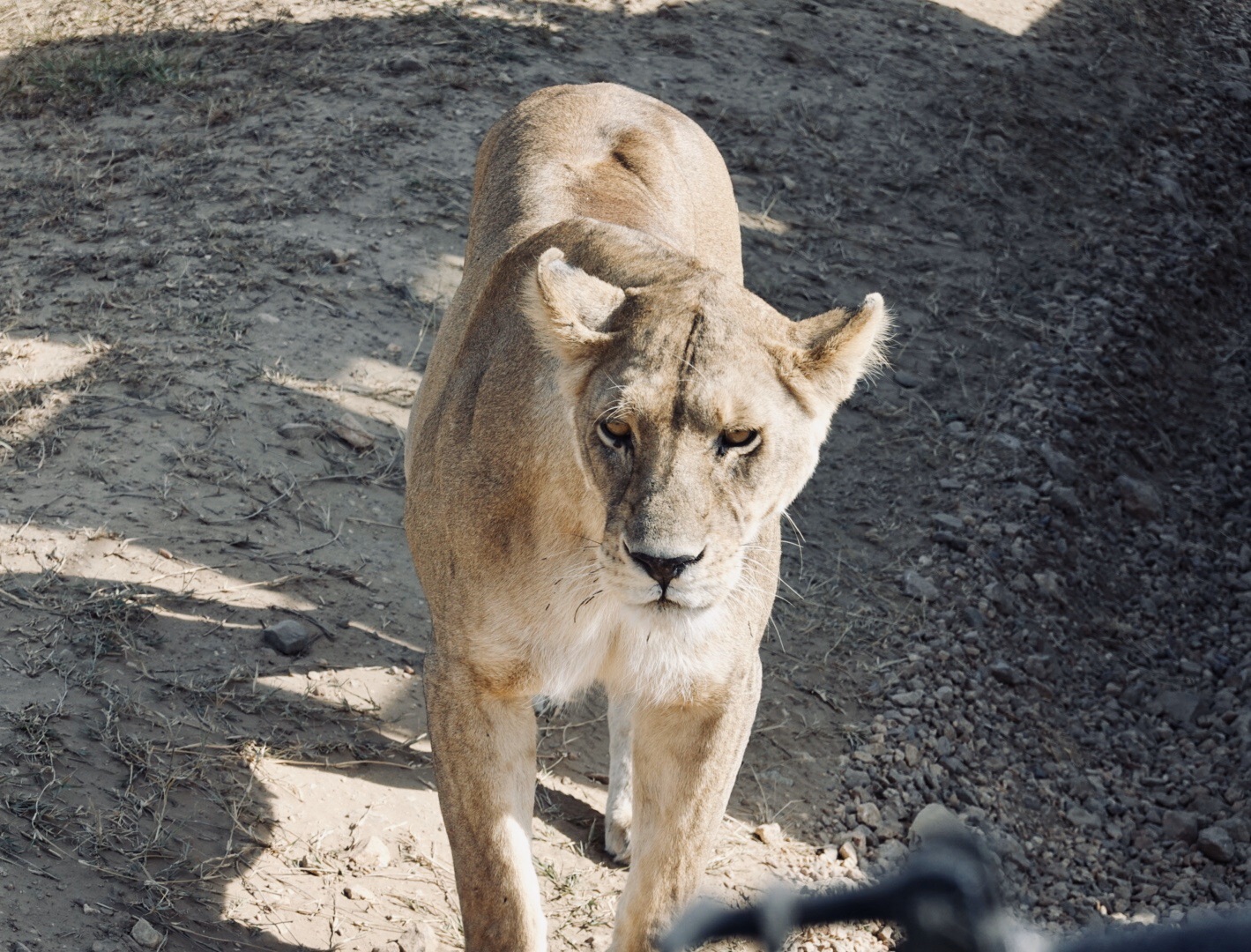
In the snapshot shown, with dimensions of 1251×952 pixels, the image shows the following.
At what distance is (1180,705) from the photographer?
5531 mm

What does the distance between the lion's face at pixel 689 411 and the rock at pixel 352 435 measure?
2.87m

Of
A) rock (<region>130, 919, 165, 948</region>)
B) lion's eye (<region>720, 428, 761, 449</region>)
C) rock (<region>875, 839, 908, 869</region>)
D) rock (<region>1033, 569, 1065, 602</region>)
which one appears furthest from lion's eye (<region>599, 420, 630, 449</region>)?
rock (<region>1033, 569, 1065, 602</region>)

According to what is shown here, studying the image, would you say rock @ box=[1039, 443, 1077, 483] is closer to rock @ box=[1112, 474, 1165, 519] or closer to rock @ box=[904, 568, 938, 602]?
rock @ box=[1112, 474, 1165, 519]

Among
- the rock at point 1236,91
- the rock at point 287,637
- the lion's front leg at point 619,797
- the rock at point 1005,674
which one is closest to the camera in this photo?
the lion's front leg at point 619,797

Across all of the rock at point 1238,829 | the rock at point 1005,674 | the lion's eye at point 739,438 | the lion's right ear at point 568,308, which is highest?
the lion's right ear at point 568,308

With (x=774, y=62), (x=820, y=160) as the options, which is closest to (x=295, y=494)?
(x=820, y=160)

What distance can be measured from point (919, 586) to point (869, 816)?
4.92ft

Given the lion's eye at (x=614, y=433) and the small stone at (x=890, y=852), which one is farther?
the small stone at (x=890, y=852)

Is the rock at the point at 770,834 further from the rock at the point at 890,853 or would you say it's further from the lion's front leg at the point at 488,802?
the lion's front leg at the point at 488,802

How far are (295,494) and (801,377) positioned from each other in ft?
9.91

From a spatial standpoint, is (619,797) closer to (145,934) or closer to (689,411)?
(145,934)

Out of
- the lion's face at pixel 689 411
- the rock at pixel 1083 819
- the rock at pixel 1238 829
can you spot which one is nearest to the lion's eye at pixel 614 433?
the lion's face at pixel 689 411

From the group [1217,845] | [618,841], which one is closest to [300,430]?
[618,841]

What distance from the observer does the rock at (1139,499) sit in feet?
21.6
